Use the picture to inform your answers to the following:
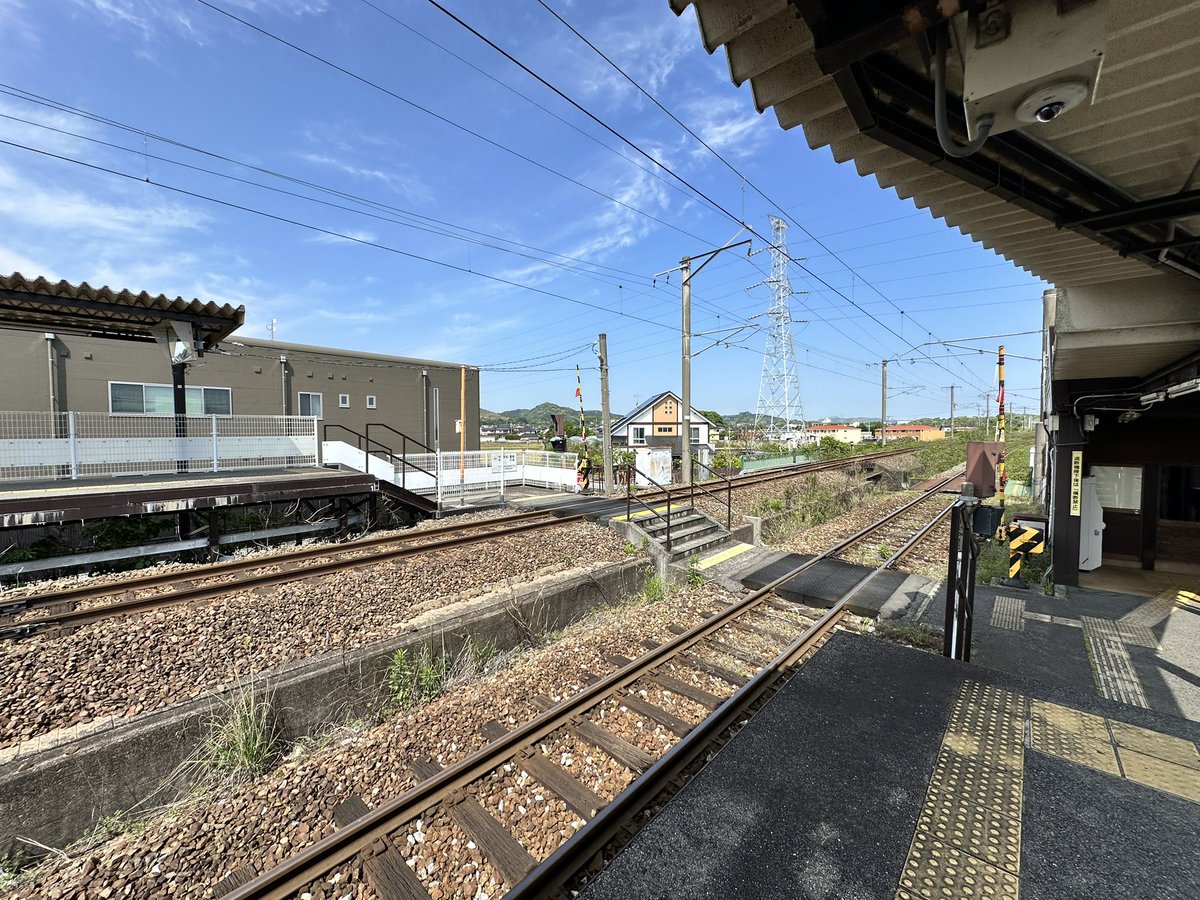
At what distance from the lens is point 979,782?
6.82ft

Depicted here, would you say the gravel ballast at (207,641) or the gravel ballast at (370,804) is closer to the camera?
the gravel ballast at (370,804)

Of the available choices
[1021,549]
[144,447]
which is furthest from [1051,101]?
[144,447]

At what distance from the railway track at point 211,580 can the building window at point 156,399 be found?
9.70 m

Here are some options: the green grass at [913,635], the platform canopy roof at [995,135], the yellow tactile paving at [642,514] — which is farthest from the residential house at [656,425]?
the platform canopy roof at [995,135]

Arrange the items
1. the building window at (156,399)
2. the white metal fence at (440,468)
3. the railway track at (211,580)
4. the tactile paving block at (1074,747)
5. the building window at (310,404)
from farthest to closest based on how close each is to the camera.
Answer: the building window at (310,404) → the building window at (156,399) → the white metal fence at (440,468) → the railway track at (211,580) → the tactile paving block at (1074,747)

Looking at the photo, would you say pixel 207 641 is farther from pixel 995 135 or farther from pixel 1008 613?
pixel 1008 613

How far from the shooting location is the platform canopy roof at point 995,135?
1.61 m

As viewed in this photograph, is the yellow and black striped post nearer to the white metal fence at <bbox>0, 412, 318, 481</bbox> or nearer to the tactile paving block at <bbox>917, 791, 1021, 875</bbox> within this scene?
the tactile paving block at <bbox>917, 791, 1021, 875</bbox>

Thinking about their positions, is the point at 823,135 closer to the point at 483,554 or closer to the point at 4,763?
the point at 4,763

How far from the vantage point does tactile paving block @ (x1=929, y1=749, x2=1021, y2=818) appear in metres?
1.95

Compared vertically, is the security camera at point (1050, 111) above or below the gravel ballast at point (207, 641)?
above

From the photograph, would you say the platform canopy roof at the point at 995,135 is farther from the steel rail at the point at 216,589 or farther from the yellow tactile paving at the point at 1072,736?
the steel rail at the point at 216,589

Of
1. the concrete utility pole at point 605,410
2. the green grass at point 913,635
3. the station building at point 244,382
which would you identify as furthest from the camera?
the concrete utility pole at point 605,410

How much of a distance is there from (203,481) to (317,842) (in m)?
7.42
